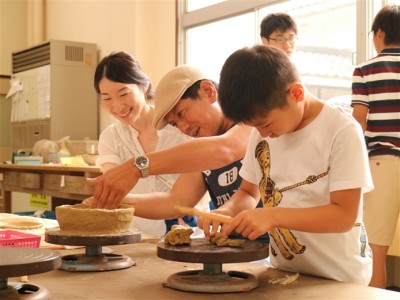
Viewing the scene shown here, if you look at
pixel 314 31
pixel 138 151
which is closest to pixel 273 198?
pixel 138 151

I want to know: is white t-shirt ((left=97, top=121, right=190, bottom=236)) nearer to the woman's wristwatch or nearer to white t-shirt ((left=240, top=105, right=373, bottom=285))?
the woman's wristwatch

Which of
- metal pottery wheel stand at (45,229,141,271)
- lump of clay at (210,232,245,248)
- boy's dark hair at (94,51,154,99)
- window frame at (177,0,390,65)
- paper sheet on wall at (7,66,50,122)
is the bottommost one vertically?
metal pottery wheel stand at (45,229,141,271)

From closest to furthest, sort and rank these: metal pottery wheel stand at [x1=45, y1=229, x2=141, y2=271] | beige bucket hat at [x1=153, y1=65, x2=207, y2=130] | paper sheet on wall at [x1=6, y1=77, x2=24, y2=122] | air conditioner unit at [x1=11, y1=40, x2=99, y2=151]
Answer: metal pottery wheel stand at [x1=45, y1=229, x2=141, y2=271]
beige bucket hat at [x1=153, y1=65, x2=207, y2=130]
air conditioner unit at [x1=11, y1=40, x2=99, y2=151]
paper sheet on wall at [x1=6, y1=77, x2=24, y2=122]

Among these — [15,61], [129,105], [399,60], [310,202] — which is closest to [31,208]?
[15,61]

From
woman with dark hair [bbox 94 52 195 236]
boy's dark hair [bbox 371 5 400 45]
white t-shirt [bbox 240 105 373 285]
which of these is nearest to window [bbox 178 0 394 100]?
boy's dark hair [bbox 371 5 400 45]

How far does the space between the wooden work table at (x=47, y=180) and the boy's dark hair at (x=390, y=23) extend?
6.63 feet

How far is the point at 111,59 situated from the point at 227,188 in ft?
2.69

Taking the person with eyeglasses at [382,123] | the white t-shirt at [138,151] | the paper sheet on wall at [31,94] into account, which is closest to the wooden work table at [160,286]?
the white t-shirt at [138,151]

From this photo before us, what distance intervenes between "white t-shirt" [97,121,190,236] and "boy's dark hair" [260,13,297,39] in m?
1.19

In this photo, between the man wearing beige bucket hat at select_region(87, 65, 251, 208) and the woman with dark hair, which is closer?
the man wearing beige bucket hat at select_region(87, 65, 251, 208)

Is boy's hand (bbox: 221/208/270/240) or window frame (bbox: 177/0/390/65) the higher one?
window frame (bbox: 177/0/390/65)

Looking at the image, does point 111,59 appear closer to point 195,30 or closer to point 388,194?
point 388,194

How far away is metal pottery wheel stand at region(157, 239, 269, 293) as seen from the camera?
120 cm

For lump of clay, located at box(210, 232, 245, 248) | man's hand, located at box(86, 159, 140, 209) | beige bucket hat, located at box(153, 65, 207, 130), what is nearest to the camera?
lump of clay, located at box(210, 232, 245, 248)
